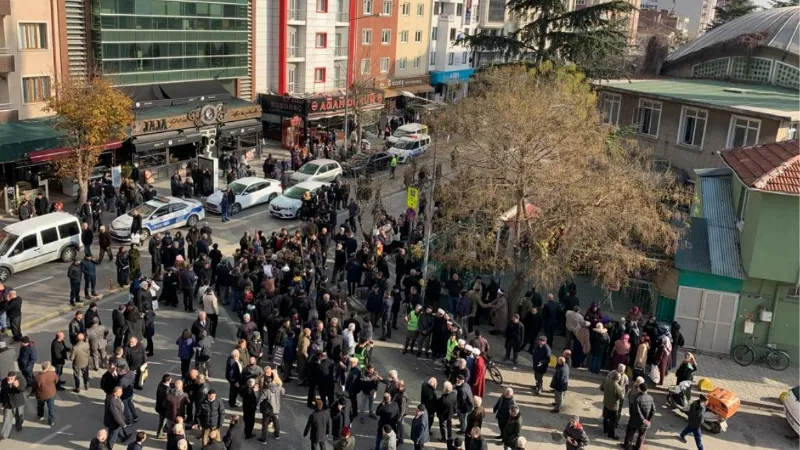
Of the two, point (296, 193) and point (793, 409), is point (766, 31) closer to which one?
point (296, 193)

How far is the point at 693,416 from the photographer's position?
15844 mm

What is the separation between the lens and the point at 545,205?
19.8m

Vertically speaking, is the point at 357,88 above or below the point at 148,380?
above

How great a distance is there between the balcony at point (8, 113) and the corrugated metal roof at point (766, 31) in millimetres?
37274

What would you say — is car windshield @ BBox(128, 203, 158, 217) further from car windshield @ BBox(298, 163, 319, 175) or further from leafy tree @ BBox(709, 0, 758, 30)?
leafy tree @ BBox(709, 0, 758, 30)

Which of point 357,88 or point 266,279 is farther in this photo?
point 357,88

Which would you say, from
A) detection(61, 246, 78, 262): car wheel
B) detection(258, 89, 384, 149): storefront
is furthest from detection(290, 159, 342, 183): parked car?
detection(61, 246, 78, 262): car wheel

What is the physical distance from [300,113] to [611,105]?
18.1 m

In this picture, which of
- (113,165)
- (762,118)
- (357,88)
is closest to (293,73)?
(357,88)

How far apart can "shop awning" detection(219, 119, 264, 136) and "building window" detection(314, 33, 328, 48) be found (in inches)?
344

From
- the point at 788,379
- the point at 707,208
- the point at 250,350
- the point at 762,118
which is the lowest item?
the point at 788,379

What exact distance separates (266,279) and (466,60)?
178ft

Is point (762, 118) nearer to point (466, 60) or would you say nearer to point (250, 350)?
point (250, 350)

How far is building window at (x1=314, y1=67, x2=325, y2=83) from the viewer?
159ft
